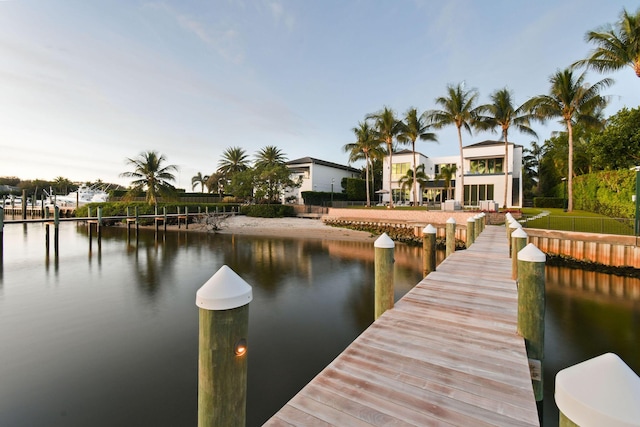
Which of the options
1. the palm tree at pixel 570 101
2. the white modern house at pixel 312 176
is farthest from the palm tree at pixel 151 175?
the palm tree at pixel 570 101

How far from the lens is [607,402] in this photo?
1131 millimetres

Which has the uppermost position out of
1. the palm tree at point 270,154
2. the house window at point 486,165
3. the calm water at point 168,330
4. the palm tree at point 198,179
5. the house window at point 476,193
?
the palm tree at point 270,154

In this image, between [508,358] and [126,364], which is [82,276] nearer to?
[126,364]

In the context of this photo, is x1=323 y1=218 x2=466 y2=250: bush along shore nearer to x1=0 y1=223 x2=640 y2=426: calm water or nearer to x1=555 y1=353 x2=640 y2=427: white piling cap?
x1=0 y1=223 x2=640 y2=426: calm water

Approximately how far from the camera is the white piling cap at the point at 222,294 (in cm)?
218

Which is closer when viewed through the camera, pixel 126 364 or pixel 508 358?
pixel 508 358

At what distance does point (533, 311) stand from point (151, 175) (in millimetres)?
37791

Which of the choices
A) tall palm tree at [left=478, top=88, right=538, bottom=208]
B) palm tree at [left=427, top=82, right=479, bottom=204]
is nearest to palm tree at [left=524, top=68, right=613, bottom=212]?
tall palm tree at [left=478, top=88, right=538, bottom=208]

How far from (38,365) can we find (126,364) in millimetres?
1874

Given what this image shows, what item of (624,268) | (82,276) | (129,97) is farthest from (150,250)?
(624,268)

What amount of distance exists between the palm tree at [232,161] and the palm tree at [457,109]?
31503mm

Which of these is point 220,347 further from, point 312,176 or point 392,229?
point 312,176

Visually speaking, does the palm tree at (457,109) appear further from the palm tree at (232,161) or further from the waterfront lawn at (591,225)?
the palm tree at (232,161)

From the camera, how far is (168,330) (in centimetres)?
852
